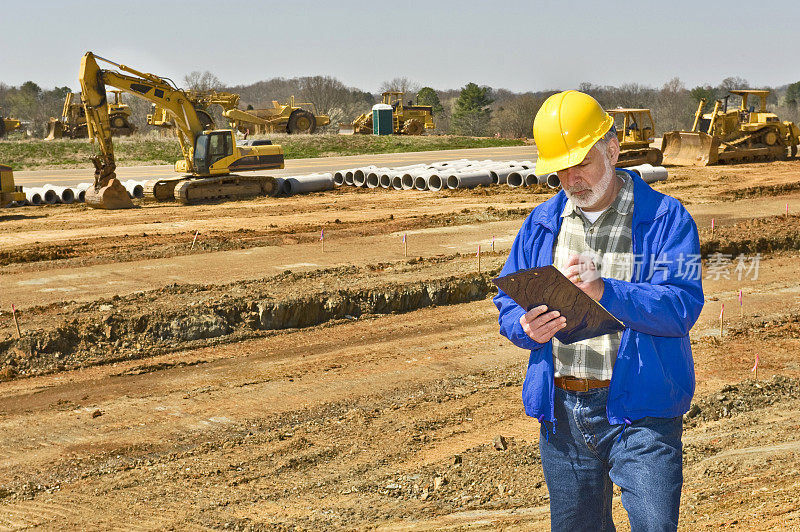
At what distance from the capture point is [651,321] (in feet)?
9.57

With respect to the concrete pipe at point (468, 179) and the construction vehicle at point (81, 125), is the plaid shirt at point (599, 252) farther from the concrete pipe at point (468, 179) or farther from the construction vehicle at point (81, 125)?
the construction vehicle at point (81, 125)

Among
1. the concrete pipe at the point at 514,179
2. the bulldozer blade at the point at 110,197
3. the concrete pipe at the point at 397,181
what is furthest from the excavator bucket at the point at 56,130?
the concrete pipe at the point at 514,179

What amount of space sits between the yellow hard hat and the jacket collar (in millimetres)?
149

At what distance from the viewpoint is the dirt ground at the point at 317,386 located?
6207 mm

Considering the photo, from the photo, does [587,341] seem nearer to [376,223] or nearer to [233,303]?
[233,303]

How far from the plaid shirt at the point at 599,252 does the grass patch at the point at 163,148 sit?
39.2 m

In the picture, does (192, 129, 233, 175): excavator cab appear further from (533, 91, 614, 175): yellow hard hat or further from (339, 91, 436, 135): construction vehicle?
(339, 91, 436, 135): construction vehicle

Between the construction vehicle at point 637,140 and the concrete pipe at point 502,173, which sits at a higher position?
the construction vehicle at point 637,140

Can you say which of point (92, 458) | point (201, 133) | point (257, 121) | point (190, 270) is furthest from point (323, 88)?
point (92, 458)

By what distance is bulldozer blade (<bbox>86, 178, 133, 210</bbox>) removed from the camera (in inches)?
898

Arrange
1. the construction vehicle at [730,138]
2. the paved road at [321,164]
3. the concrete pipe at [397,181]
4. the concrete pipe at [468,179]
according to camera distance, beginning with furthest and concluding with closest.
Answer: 1. the paved road at [321,164]
2. the construction vehicle at [730,138]
3. the concrete pipe at [397,181]
4. the concrete pipe at [468,179]

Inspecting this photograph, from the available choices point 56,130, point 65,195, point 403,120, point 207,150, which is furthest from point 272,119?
point 207,150

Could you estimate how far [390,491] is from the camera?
6.42m

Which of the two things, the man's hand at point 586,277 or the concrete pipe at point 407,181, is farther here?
the concrete pipe at point 407,181
